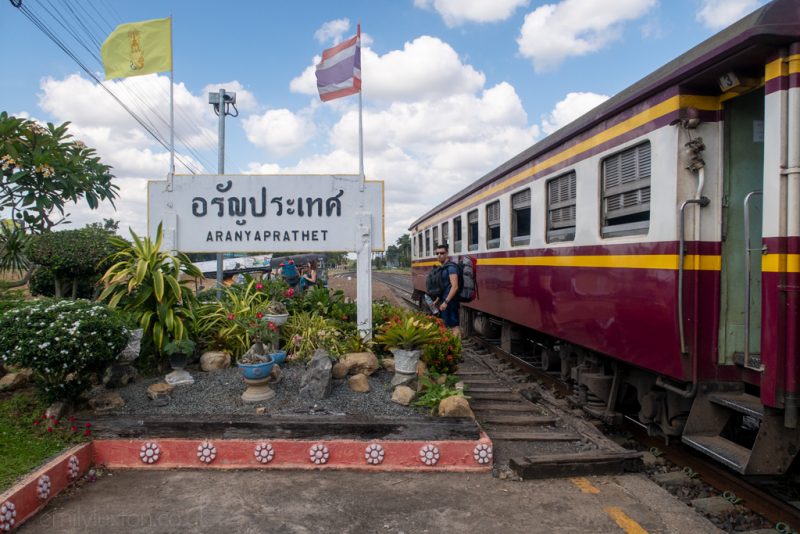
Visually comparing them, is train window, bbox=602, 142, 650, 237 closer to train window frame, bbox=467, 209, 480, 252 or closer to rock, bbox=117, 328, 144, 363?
train window frame, bbox=467, 209, 480, 252

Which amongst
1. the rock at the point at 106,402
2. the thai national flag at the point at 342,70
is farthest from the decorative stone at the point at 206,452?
the thai national flag at the point at 342,70

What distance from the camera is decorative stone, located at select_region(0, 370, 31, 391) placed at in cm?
541

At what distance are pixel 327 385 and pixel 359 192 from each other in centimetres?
268

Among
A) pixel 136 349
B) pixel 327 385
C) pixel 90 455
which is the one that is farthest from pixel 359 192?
pixel 90 455

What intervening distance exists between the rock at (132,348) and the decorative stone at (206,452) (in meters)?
1.60

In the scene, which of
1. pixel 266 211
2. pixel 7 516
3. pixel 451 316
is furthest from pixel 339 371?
pixel 7 516

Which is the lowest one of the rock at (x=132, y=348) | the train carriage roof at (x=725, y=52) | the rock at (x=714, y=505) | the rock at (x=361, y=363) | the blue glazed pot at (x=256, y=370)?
the rock at (x=714, y=505)

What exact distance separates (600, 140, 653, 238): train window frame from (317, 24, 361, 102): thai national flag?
3.54 m

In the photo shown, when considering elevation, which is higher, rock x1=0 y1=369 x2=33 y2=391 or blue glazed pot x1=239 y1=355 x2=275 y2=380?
blue glazed pot x1=239 y1=355 x2=275 y2=380

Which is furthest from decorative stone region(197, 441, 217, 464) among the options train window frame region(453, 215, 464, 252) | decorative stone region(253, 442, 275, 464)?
train window frame region(453, 215, 464, 252)

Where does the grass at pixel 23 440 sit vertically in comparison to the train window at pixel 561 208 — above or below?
below

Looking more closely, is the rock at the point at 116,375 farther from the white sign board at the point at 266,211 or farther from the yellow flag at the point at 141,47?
the yellow flag at the point at 141,47

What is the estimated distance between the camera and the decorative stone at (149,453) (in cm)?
439

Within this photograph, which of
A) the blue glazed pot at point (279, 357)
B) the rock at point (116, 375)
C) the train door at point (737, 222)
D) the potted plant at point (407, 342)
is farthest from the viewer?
the blue glazed pot at point (279, 357)
